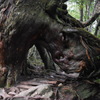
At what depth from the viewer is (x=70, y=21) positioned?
505cm

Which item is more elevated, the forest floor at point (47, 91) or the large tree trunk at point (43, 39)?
the large tree trunk at point (43, 39)

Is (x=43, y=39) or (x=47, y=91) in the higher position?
(x=43, y=39)

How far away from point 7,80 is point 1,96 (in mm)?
781

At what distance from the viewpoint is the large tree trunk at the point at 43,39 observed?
157 inches

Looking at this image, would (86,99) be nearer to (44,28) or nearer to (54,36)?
(54,36)

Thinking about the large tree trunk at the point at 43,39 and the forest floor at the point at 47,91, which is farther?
the large tree trunk at the point at 43,39

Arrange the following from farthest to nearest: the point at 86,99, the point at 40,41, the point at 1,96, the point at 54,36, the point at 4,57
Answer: the point at 40,41
the point at 54,36
the point at 86,99
the point at 4,57
the point at 1,96

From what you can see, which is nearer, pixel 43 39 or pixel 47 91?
pixel 47 91

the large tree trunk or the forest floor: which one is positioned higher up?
the large tree trunk

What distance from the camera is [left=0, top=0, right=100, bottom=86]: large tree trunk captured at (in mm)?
3977

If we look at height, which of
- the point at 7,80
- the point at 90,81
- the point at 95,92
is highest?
the point at 7,80

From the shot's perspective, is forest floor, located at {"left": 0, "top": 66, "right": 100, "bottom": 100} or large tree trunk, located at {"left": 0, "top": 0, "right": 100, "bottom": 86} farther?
large tree trunk, located at {"left": 0, "top": 0, "right": 100, "bottom": 86}

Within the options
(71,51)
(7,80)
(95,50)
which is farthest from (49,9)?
(7,80)

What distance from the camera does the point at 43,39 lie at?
4871 millimetres
